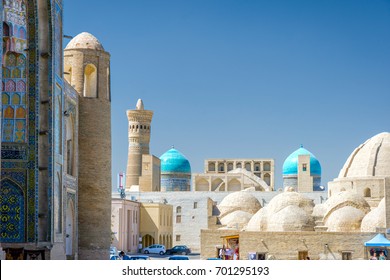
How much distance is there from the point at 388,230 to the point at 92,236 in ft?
37.9

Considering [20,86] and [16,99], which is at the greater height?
[20,86]

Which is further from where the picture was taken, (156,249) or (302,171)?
(302,171)

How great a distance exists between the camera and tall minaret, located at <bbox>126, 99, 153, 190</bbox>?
53.5m

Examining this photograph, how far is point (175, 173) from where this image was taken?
194ft

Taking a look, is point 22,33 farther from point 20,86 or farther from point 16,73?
point 20,86

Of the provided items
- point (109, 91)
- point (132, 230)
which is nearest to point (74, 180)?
point (109, 91)

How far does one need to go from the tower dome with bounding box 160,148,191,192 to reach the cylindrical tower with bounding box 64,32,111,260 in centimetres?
3349

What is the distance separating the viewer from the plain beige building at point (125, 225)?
38375 millimetres

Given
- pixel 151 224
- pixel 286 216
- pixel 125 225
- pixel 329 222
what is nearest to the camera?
pixel 286 216

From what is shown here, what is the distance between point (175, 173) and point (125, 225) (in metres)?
19.6

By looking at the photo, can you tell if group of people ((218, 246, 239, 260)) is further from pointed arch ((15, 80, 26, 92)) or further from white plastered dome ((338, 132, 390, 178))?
pointed arch ((15, 80, 26, 92))

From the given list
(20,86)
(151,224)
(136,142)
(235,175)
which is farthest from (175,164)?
(20,86)
